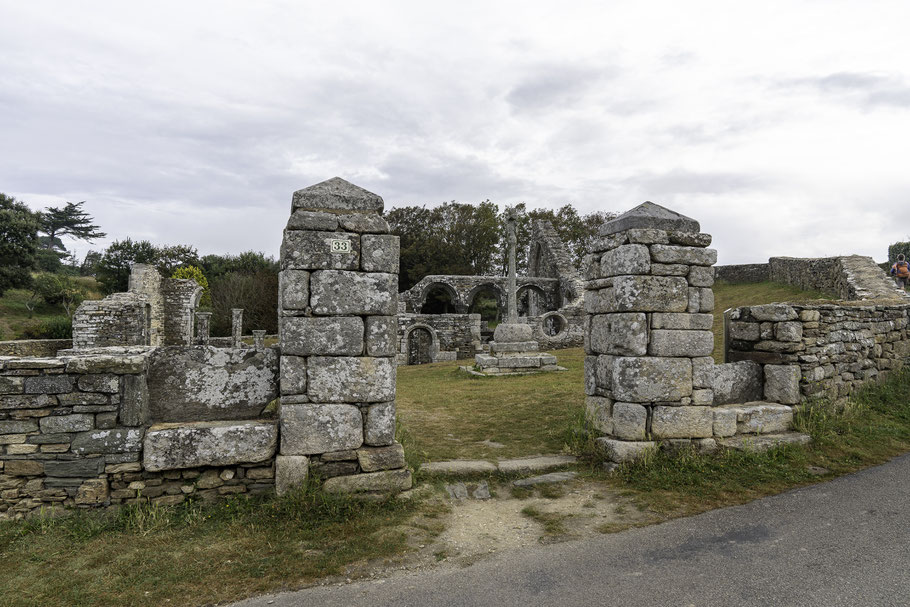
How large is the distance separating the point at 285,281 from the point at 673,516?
3872 millimetres

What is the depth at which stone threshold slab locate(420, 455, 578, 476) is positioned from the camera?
17.5 feet

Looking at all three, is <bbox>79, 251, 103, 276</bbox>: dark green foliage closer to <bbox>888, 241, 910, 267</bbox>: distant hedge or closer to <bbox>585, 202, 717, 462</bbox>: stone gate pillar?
<bbox>585, 202, 717, 462</bbox>: stone gate pillar

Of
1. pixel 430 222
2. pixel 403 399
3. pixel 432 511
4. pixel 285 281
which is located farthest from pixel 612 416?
pixel 430 222

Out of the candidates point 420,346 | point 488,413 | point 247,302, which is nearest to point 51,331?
point 247,302

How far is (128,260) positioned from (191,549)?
4217 cm

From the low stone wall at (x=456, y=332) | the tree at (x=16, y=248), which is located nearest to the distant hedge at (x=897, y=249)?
the low stone wall at (x=456, y=332)

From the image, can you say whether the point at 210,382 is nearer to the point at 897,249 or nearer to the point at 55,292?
the point at 55,292

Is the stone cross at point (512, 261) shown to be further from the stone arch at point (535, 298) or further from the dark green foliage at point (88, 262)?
the dark green foliage at point (88, 262)

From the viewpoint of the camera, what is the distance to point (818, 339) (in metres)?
6.59

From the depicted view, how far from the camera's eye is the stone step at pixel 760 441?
221 inches

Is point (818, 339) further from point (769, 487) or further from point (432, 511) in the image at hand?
point (432, 511)

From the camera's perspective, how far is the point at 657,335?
5445 mm

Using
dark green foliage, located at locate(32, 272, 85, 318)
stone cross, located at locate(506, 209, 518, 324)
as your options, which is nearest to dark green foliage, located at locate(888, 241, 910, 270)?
stone cross, located at locate(506, 209, 518, 324)

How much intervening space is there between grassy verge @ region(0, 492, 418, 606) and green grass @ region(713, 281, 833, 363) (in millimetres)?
12566
